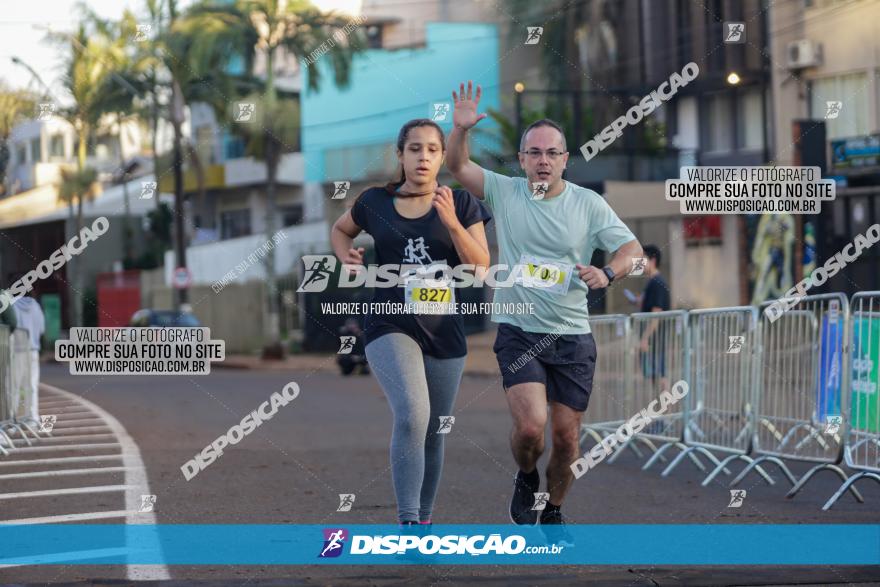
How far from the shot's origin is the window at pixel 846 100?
31312mm

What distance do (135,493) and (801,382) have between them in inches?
185

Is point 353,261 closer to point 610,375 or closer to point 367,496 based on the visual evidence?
point 367,496

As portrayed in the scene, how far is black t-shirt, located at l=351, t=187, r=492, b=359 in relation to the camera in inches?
267

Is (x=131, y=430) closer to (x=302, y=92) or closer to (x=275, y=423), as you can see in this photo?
(x=275, y=423)

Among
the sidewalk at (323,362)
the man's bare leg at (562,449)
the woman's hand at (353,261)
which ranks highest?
the woman's hand at (353,261)

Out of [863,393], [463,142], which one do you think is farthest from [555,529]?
[863,393]

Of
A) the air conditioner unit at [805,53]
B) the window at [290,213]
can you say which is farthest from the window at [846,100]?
the window at [290,213]

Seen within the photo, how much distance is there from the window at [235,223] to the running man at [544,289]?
49887mm

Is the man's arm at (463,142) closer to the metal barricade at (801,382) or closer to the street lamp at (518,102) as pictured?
the metal barricade at (801,382)

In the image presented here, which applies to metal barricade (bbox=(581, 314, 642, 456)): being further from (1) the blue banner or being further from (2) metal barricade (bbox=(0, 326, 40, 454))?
(2) metal barricade (bbox=(0, 326, 40, 454))

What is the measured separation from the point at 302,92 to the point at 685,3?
60.8 ft

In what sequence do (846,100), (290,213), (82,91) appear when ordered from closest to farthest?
(846,100)
(82,91)
(290,213)

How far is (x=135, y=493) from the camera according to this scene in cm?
948

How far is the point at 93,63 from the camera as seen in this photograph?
39.3m
